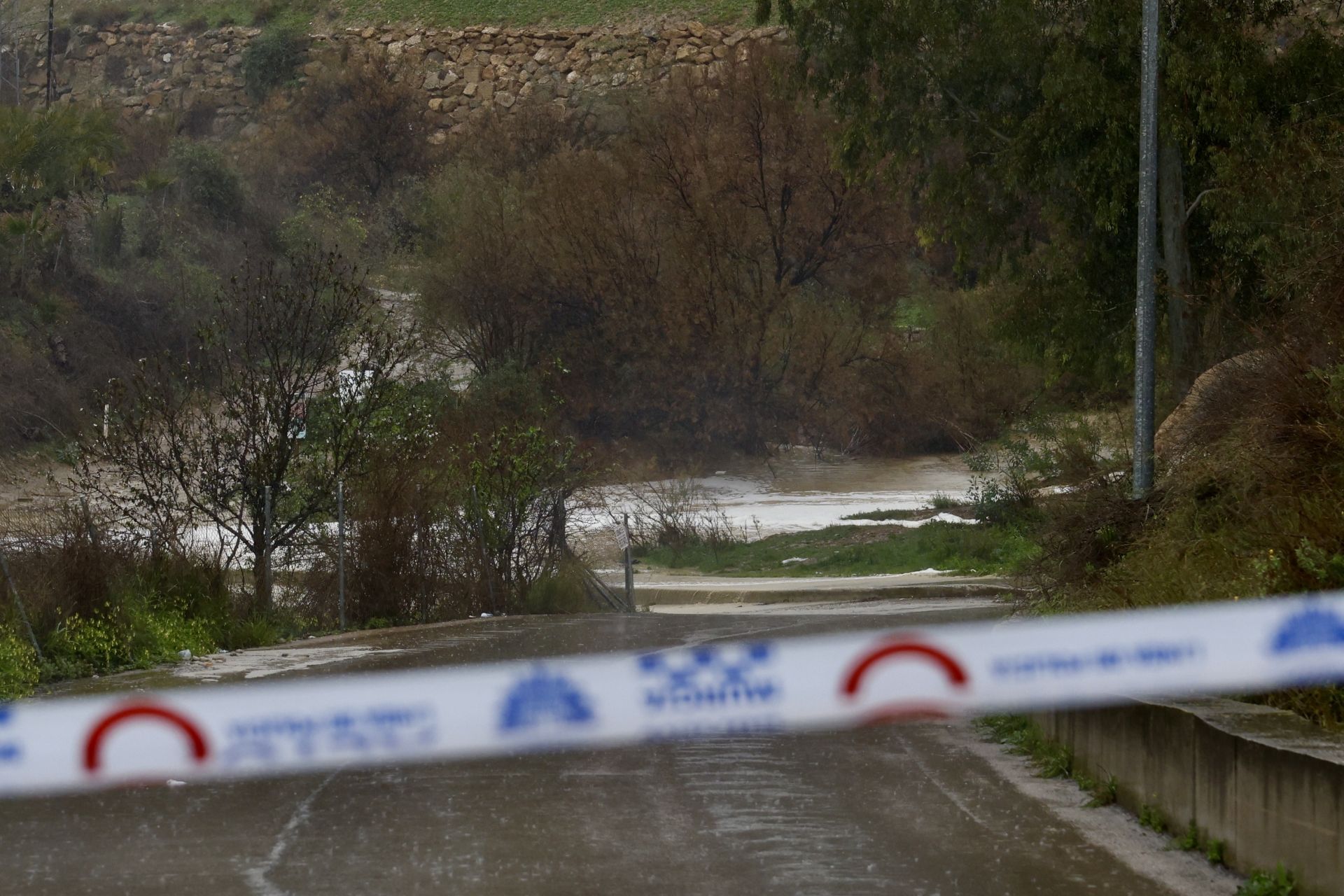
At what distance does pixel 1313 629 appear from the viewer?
835cm

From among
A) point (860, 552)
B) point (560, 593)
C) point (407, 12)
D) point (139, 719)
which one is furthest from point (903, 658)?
point (407, 12)

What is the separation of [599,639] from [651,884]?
11398 millimetres

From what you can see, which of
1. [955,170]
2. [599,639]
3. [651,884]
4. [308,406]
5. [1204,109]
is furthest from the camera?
[955,170]

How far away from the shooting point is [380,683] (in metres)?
12.3

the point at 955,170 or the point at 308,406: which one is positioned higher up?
the point at 955,170

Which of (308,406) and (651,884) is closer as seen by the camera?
(651,884)

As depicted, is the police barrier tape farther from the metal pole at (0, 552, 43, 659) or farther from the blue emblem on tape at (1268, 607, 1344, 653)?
the metal pole at (0, 552, 43, 659)

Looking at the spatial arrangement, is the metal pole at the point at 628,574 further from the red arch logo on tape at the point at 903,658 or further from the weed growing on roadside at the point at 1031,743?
the red arch logo on tape at the point at 903,658

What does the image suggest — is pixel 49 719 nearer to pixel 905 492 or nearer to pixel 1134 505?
pixel 1134 505

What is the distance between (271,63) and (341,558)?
Result: 258 feet

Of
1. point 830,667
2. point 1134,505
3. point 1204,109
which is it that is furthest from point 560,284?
point 830,667

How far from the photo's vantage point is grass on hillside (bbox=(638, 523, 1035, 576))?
33.8 meters

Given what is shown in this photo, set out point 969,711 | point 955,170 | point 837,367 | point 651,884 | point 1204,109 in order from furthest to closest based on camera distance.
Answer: point 837,367 → point 955,170 → point 1204,109 → point 969,711 → point 651,884

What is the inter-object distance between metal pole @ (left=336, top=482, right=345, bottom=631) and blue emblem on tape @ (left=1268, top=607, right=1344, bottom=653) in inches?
575
